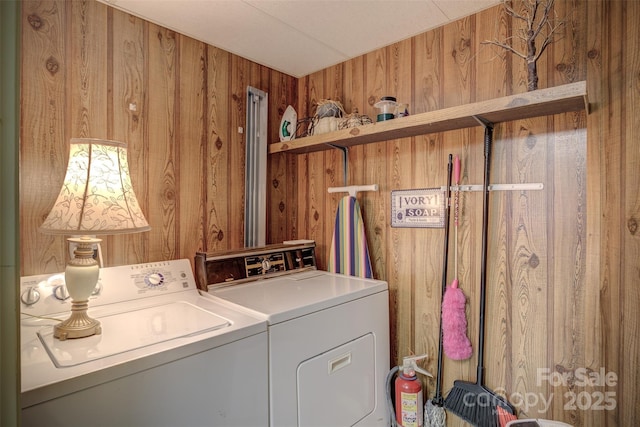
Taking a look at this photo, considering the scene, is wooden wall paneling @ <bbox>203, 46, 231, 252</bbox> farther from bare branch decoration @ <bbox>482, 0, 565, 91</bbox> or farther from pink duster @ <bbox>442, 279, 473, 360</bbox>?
bare branch decoration @ <bbox>482, 0, 565, 91</bbox>

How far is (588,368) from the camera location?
1.38 m

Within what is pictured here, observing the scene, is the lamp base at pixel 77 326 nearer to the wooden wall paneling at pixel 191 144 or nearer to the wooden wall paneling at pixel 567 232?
the wooden wall paneling at pixel 191 144

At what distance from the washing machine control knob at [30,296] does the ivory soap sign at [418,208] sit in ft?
5.52

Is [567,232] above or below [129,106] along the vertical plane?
below

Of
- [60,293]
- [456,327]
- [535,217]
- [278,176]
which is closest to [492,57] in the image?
[535,217]

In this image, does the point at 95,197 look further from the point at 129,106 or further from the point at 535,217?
the point at 535,217

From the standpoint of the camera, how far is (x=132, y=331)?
1.17 metres

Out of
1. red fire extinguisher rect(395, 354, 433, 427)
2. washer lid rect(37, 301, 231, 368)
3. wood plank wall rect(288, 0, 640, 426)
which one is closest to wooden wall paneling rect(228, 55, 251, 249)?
washer lid rect(37, 301, 231, 368)

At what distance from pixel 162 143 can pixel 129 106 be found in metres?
0.22

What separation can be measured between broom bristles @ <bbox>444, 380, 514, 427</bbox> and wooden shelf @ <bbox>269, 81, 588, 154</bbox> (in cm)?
126

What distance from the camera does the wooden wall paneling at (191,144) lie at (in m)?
1.85

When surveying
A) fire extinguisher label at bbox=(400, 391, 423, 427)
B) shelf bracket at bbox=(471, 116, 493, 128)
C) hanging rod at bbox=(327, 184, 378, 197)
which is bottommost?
fire extinguisher label at bbox=(400, 391, 423, 427)

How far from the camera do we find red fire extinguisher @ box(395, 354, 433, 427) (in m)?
1.73

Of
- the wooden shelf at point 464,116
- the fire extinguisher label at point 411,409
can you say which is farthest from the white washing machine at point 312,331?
the wooden shelf at point 464,116
